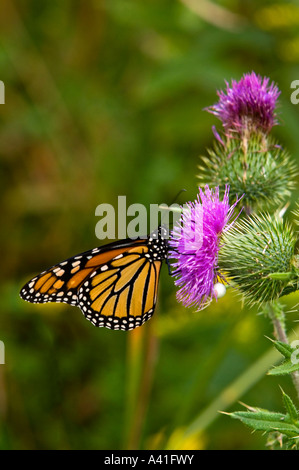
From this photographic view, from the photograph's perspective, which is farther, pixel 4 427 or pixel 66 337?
pixel 66 337

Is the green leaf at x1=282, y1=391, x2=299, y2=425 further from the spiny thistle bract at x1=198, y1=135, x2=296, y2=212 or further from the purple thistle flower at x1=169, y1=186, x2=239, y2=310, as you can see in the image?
Result: the spiny thistle bract at x1=198, y1=135, x2=296, y2=212

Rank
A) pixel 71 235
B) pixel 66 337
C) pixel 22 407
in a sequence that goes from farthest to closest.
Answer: pixel 71 235 < pixel 66 337 < pixel 22 407

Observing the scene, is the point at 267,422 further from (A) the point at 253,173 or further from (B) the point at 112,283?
(B) the point at 112,283

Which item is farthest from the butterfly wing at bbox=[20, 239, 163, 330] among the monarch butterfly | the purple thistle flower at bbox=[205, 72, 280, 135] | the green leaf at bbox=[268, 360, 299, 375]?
the green leaf at bbox=[268, 360, 299, 375]

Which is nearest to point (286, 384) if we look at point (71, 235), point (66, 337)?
point (66, 337)

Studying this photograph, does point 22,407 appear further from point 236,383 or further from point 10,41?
point 10,41

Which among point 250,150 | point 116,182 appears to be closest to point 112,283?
point 250,150
